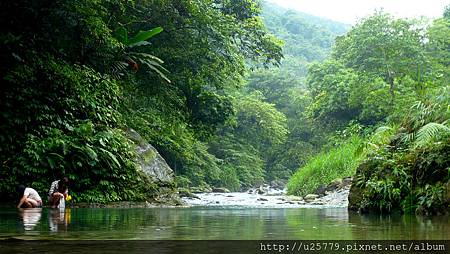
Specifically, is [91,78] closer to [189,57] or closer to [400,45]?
[189,57]

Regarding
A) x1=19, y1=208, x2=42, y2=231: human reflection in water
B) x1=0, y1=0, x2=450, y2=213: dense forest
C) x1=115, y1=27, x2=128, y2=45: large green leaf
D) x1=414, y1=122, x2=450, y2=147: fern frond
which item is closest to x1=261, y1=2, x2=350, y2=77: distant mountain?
x1=0, y1=0, x2=450, y2=213: dense forest

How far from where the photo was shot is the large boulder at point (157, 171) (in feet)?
45.3

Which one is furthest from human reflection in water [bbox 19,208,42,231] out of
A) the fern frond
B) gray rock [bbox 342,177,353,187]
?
gray rock [bbox 342,177,353,187]

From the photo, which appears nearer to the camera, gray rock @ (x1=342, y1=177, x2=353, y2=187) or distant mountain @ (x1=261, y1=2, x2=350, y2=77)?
gray rock @ (x1=342, y1=177, x2=353, y2=187)

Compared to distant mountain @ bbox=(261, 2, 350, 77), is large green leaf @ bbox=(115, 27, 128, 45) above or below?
below

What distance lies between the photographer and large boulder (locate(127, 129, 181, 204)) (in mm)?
13805

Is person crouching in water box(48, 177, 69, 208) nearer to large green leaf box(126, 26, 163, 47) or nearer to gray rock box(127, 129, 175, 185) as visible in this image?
gray rock box(127, 129, 175, 185)

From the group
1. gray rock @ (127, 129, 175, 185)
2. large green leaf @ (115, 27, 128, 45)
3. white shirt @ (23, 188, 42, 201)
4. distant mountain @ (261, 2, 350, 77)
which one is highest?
distant mountain @ (261, 2, 350, 77)

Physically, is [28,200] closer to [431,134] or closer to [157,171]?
[157,171]

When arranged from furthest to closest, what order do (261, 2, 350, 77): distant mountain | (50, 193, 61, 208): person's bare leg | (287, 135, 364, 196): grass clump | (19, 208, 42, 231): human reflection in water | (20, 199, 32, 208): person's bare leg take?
(261, 2, 350, 77): distant mountain → (287, 135, 364, 196): grass clump → (50, 193, 61, 208): person's bare leg → (20, 199, 32, 208): person's bare leg → (19, 208, 42, 231): human reflection in water

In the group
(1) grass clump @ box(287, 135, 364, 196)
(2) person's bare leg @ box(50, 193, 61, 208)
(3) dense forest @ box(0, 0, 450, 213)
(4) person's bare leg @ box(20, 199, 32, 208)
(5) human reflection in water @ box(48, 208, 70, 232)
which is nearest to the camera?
(5) human reflection in water @ box(48, 208, 70, 232)

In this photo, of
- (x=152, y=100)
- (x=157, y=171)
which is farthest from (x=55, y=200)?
(x=152, y=100)

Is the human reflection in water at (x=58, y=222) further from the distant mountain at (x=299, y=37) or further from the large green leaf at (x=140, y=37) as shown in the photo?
the distant mountain at (x=299, y=37)

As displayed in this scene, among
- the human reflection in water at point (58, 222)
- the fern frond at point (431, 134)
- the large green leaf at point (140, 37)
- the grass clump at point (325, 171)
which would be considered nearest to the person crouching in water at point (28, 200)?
the human reflection in water at point (58, 222)
